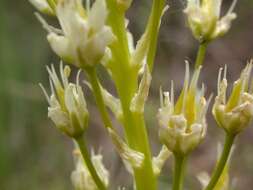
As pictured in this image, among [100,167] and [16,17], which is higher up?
[100,167]

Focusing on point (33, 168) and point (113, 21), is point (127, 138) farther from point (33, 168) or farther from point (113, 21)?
point (33, 168)

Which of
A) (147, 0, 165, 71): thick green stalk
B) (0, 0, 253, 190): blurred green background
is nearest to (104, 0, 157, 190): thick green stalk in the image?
(147, 0, 165, 71): thick green stalk

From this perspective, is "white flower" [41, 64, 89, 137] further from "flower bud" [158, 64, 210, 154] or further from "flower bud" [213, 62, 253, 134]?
"flower bud" [213, 62, 253, 134]

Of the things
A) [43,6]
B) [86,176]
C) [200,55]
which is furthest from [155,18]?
[86,176]

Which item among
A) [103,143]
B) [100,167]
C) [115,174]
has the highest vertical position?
[100,167]

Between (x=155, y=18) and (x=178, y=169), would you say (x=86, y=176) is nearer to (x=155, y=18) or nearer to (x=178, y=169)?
(x=178, y=169)

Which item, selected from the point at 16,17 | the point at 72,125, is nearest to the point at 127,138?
the point at 72,125
